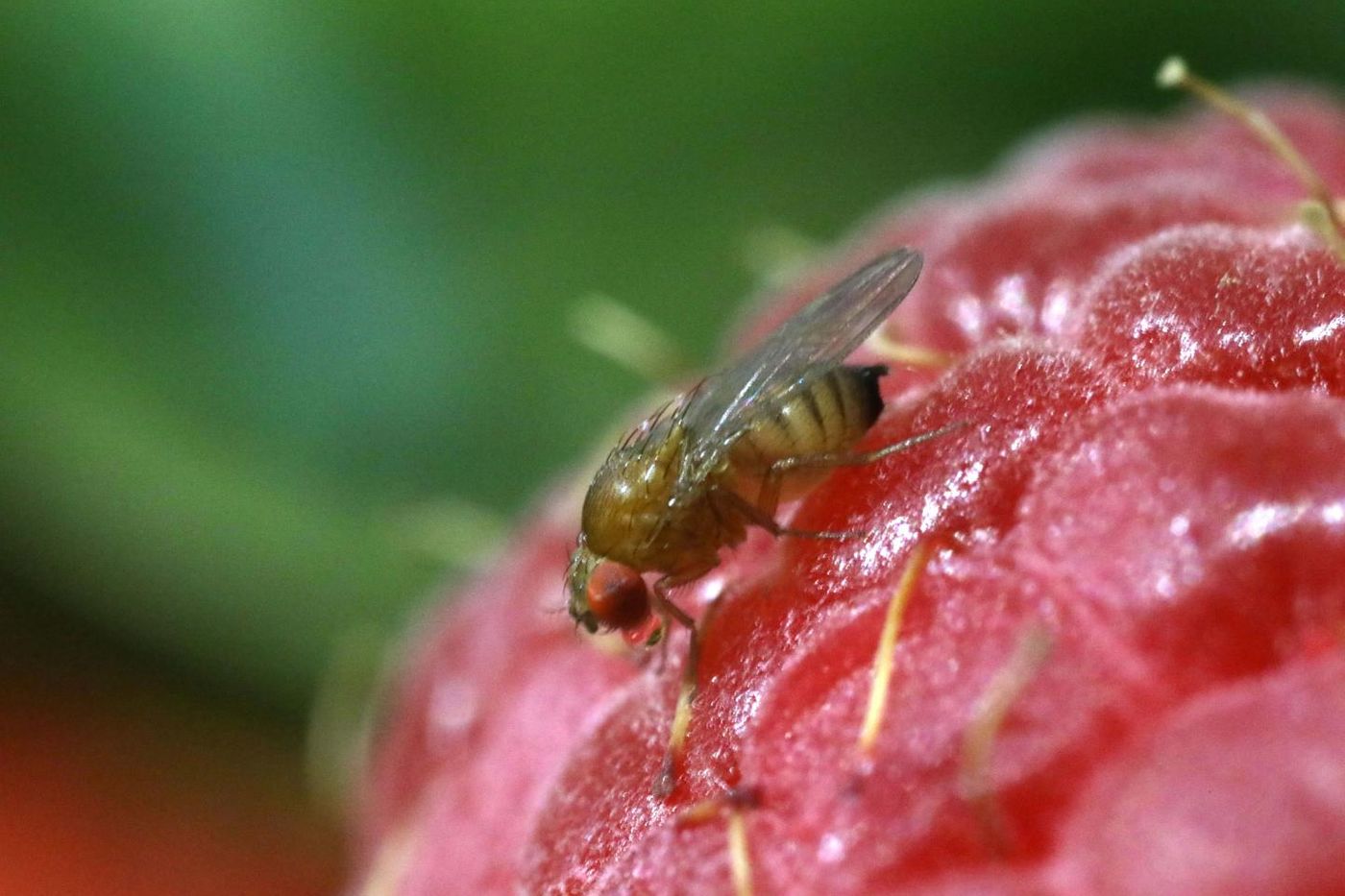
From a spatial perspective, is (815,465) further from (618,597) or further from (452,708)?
(452,708)

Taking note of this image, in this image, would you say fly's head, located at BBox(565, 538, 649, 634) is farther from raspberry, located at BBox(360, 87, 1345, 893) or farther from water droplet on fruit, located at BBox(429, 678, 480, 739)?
water droplet on fruit, located at BBox(429, 678, 480, 739)

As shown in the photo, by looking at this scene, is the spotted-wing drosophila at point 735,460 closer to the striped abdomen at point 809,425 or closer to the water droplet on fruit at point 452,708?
the striped abdomen at point 809,425

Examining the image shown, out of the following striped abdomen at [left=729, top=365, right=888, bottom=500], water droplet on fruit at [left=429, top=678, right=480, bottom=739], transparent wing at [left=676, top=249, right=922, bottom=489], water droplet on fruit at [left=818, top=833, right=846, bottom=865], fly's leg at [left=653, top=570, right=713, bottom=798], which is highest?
transparent wing at [left=676, top=249, right=922, bottom=489]

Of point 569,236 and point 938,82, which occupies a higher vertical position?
point 569,236

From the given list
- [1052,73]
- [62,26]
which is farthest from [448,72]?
[1052,73]

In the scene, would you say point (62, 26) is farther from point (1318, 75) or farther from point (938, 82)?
point (1318, 75)

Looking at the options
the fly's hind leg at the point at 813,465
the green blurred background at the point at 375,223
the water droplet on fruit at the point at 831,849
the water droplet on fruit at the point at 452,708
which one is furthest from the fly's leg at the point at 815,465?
the green blurred background at the point at 375,223

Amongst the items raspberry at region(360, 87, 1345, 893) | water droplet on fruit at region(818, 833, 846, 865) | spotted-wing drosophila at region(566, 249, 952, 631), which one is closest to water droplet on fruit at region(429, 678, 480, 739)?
Result: raspberry at region(360, 87, 1345, 893)
